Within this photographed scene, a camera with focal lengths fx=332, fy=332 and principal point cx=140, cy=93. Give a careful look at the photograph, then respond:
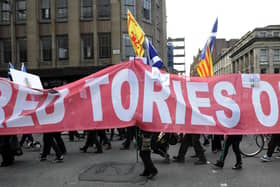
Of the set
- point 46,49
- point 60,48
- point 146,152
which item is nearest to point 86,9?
point 60,48

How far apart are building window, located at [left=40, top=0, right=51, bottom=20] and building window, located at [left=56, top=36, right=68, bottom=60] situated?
6.83 feet

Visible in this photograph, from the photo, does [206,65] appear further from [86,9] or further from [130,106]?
[86,9]

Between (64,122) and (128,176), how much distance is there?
1827mm

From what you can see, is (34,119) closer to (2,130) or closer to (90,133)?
(2,130)

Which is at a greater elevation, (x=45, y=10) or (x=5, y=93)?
(x=45, y=10)

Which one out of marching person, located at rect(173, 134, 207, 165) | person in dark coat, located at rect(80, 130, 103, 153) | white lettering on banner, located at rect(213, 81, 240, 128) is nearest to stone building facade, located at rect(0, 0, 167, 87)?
person in dark coat, located at rect(80, 130, 103, 153)

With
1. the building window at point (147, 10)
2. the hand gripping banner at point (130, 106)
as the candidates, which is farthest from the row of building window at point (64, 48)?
the hand gripping banner at point (130, 106)

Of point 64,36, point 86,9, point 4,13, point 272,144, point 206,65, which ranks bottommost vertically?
point 272,144

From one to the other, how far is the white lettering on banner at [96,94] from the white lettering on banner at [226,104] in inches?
94.4

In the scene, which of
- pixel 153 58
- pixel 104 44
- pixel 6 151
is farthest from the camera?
pixel 104 44

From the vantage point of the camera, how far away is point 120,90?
671 cm

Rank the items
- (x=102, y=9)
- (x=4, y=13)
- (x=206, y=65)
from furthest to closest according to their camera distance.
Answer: (x=4, y=13), (x=102, y=9), (x=206, y=65)

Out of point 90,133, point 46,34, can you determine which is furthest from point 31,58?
point 90,133

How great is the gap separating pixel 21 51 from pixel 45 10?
12.8ft
